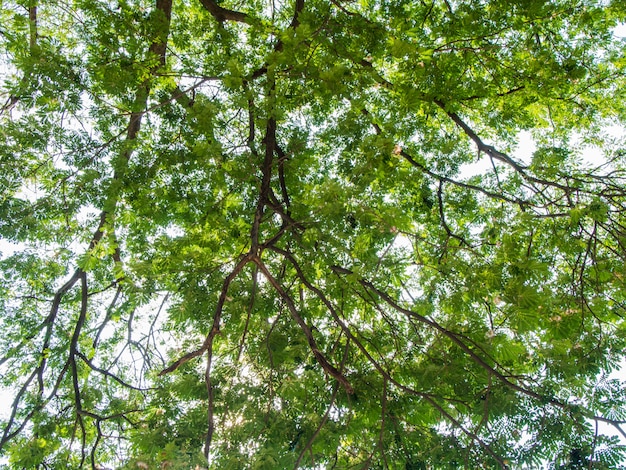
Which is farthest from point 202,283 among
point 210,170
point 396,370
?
point 396,370

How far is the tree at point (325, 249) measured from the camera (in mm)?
3541

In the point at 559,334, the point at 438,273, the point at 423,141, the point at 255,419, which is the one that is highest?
the point at 423,141

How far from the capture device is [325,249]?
3.99m

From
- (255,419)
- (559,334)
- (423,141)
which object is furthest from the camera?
(423,141)

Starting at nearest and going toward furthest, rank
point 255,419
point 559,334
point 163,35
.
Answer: point 559,334
point 255,419
point 163,35

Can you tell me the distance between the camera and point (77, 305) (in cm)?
620

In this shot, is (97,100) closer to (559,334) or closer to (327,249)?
(327,249)

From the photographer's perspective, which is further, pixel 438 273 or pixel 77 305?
pixel 77 305

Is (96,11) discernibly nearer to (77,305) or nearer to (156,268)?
(156,268)

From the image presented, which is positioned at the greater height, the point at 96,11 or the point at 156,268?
the point at 96,11

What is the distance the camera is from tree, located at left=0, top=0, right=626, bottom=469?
354 centimetres

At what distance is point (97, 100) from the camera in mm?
4426

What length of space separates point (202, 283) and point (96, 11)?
249 cm

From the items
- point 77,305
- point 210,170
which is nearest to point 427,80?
point 210,170
